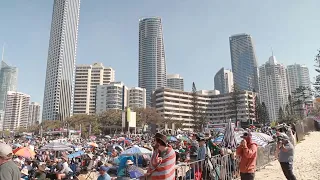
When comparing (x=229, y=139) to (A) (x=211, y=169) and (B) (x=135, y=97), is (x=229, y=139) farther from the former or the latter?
(B) (x=135, y=97)

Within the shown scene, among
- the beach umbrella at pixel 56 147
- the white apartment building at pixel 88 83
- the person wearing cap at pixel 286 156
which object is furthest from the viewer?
the white apartment building at pixel 88 83

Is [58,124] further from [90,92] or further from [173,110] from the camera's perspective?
[90,92]

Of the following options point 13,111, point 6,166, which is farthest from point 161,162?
point 13,111

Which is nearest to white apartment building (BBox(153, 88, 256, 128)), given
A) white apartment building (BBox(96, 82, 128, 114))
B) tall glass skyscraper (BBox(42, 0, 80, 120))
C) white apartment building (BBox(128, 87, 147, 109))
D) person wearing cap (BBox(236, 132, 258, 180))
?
white apartment building (BBox(96, 82, 128, 114))

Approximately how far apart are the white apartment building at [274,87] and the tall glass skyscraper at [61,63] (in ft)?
421

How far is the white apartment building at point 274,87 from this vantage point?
172250 mm

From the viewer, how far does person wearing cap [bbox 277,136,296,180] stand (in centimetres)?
666

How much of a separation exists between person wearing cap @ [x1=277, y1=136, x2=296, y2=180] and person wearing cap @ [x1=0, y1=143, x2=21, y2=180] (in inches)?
243

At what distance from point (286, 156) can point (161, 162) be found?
4298 millimetres

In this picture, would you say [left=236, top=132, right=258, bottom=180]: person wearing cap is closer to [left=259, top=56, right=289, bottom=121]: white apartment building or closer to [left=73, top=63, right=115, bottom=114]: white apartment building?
[left=73, top=63, right=115, bottom=114]: white apartment building

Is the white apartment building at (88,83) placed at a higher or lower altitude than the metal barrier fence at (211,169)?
higher

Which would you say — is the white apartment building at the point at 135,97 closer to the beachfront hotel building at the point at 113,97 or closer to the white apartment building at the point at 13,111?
the beachfront hotel building at the point at 113,97

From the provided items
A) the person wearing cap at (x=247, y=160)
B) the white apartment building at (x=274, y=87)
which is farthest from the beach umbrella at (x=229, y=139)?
the white apartment building at (x=274, y=87)

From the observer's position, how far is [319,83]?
33219 mm
